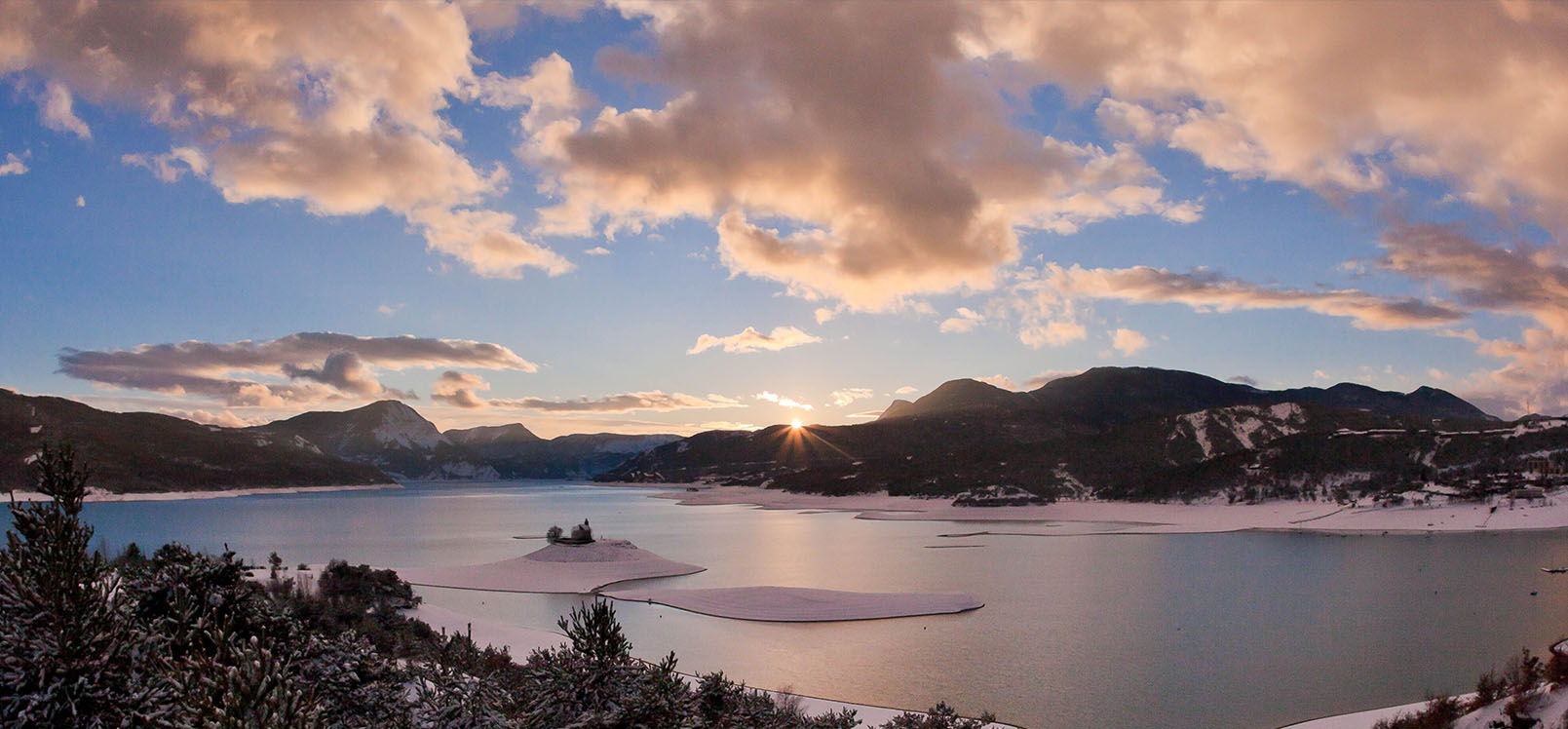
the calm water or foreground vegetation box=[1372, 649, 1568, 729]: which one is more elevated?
foreground vegetation box=[1372, 649, 1568, 729]

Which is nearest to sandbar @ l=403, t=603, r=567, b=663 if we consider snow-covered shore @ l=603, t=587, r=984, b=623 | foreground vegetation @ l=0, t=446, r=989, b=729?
snow-covered shore @ l=603, t=587, r=984, b=623

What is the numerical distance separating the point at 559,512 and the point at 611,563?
274 ft

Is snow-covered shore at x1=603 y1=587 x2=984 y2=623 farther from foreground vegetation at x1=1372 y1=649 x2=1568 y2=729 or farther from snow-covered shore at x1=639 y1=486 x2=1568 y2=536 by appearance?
snow-covered shore at x1=639 y1=486 x2=1568 y2=536

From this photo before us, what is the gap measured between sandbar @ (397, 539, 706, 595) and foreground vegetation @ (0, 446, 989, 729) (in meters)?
38.6

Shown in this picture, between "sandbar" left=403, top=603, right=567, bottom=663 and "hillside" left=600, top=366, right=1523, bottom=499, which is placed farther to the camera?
"hillside" left=600, top=366, right=1523, bottom=499

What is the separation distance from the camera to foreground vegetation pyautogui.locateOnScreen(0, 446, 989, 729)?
271 inches

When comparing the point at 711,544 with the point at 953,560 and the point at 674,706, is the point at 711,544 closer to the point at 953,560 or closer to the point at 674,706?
the point at 953,560

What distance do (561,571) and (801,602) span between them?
20.6 meters

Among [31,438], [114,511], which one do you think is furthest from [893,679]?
[31,438]

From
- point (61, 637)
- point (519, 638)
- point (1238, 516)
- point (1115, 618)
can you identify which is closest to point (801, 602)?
point (519, 638)

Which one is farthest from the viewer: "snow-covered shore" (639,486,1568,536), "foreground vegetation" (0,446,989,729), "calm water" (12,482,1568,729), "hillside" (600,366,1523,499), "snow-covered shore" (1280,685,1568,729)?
"hillside" (600,366,1523,499)

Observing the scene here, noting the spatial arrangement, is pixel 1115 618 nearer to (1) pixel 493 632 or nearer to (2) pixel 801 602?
(2) pixel 801 602

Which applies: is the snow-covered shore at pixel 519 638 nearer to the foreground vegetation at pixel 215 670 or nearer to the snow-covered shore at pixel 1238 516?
the foreground vegetation at pixel 215 670

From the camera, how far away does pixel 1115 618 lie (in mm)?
38688
